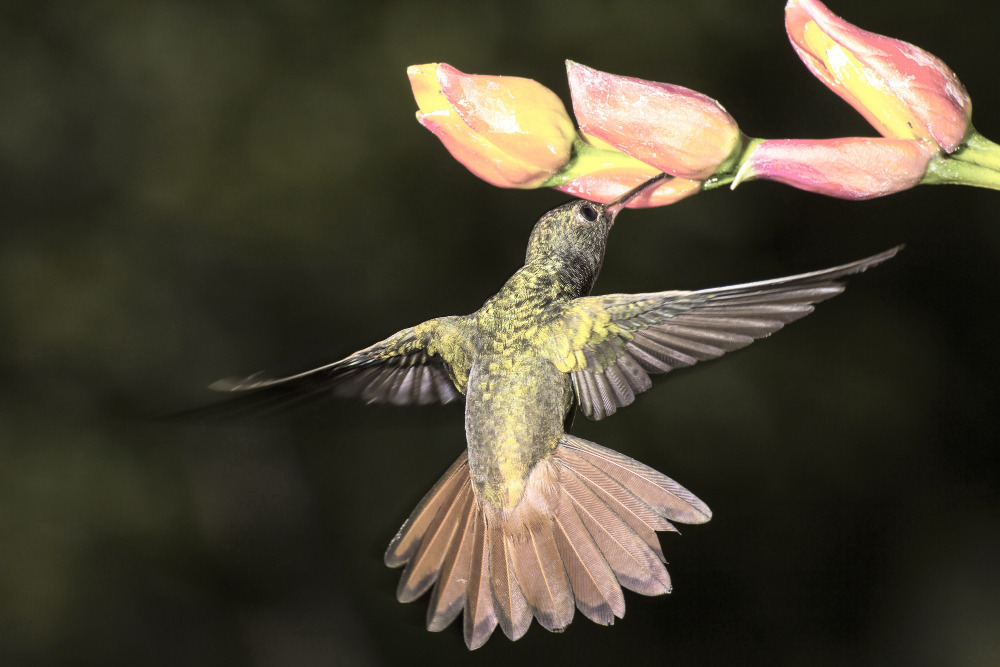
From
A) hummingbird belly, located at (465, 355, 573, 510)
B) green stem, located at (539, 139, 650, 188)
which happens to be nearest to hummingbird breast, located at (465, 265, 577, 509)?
hummingbird belly, located at (465, 355, 573, 510)

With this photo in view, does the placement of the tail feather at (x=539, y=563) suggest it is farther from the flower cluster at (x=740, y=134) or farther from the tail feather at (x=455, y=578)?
the flower cluster at (x=740, y=134)

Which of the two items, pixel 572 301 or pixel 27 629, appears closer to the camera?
pixel 572 301

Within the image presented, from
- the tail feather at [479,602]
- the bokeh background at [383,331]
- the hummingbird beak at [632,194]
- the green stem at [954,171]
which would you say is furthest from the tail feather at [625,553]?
the bokeh background at [383,331]

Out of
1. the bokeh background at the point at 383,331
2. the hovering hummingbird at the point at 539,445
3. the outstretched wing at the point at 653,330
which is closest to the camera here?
the outstretched wing at the point at 653,330

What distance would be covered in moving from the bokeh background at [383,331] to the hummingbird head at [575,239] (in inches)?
52.1

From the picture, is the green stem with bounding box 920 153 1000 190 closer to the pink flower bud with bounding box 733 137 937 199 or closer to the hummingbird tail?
the pink flower bud with bounding box 733 137 937 199

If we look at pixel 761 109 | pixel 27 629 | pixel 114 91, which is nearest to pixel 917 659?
pixel 761 109

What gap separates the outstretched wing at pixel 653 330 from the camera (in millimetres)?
586

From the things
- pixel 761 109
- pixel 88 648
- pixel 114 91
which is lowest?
pixel 88 648

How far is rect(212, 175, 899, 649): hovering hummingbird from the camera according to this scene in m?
0.74

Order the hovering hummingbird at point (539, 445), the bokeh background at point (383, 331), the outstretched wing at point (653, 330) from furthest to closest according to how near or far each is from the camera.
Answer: the bokeh background at point (383, 331) → the hovering hummingbird at point (539, 445) → the outstretched wing at point (653, 330)

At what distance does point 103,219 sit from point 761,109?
1.64 m

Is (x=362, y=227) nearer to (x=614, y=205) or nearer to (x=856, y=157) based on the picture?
(x=614, y=205)

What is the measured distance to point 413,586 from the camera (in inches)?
32.4
